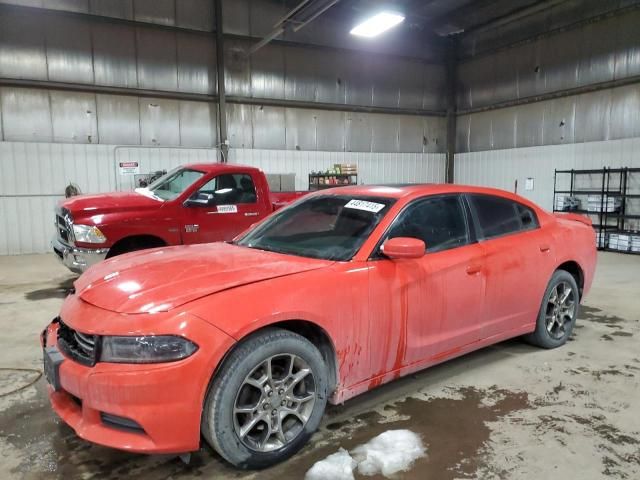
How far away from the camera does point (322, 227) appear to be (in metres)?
3.14

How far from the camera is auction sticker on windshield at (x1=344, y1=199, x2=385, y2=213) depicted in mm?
2891

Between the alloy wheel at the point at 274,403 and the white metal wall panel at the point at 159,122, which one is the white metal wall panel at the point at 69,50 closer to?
the white metal wall panel at the point at 159,122

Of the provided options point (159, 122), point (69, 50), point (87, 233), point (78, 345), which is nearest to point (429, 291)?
point (78, 345)

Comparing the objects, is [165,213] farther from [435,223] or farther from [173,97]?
[173,97]

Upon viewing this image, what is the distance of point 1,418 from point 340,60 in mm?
12308

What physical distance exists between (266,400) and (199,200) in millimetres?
3862

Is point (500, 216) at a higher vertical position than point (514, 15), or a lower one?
lower

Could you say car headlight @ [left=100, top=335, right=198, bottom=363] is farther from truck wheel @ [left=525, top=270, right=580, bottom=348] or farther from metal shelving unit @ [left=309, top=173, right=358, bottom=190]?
metal shelving unit @ [left=309, top=173, right=358, bottom=190]

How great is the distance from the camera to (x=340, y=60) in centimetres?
1302

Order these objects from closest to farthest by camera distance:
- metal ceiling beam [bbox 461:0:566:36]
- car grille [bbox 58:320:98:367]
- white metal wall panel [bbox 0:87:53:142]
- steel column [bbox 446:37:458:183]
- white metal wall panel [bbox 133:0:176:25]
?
car grille [bbox 58:320:98:367] → white metal wall panel [bbox 0:87:53:142] → white metal wall panel [bbox 133:0:176:25] → metal ceiling beam [bbox 461:0:566:36] → steel column [bbox 446:37:458:183]

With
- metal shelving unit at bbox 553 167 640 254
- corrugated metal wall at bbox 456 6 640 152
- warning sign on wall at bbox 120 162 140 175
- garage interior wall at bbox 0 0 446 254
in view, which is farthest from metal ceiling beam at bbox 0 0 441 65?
metal shelving unit at bbox 553 167 640 254

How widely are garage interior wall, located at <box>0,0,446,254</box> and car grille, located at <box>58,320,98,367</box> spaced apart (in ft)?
29.6

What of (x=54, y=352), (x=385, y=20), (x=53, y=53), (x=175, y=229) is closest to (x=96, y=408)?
(x=54, y=352)

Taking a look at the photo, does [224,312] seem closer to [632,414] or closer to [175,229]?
[632,414]
